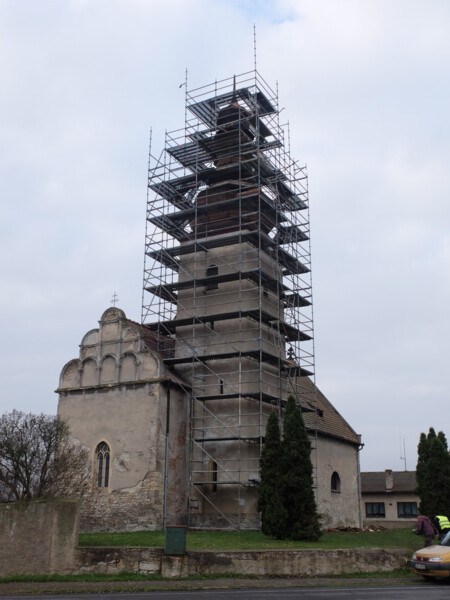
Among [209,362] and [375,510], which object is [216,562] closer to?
[209,362]

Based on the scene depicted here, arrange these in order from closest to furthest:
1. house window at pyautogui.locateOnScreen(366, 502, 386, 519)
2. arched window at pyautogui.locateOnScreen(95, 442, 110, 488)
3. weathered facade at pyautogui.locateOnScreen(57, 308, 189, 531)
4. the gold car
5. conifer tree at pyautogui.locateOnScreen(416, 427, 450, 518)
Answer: the gold car, weathered facade at pyautogui.locateOnScreen(57, 308, 189, 531), conifer tree at pyautogui.locateOnScreen(416, 427, 450, 518), arched window at pyautogui.locateOnScreen(95, 442, 110, 488), house window at pyautogui.locateOnScreen(366, 502, 386, 519)

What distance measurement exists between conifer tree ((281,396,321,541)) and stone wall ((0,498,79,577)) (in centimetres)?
833

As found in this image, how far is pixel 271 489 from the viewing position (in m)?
24.5

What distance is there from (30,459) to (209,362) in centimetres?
1193

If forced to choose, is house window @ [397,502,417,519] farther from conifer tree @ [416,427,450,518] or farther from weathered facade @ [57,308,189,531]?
weathered facade @ [57,308,189,531]

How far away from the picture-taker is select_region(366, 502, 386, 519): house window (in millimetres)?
51562

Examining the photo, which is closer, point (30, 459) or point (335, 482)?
point (30, 459)

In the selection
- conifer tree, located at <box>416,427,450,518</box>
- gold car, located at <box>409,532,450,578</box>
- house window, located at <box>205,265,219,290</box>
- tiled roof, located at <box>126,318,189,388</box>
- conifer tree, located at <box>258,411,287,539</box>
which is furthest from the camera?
house window, located at <box>205,265,219,290</box>

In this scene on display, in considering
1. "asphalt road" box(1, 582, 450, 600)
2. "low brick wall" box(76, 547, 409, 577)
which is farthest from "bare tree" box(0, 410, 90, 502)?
"asphalt road" box(1, 582, 450, 600)

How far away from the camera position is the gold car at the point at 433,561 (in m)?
17.5

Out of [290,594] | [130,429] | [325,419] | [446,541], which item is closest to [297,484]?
[446,541]

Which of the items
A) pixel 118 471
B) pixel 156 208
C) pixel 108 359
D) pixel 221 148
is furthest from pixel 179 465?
pixel 221 148

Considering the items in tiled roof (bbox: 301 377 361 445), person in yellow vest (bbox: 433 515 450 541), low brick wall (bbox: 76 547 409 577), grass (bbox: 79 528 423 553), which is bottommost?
low brick wall (bbox: 76 547 409 577)

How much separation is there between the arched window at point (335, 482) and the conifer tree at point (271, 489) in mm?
11594
